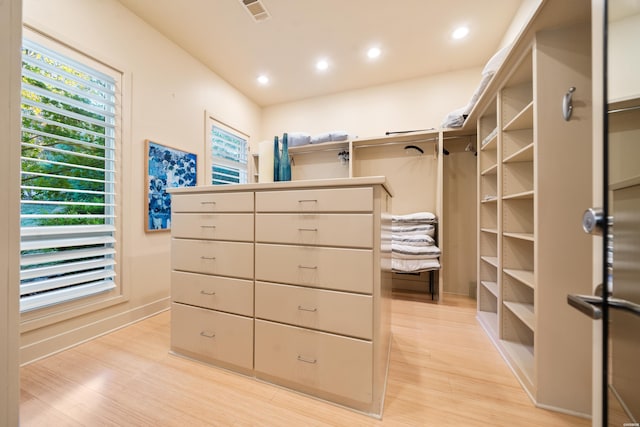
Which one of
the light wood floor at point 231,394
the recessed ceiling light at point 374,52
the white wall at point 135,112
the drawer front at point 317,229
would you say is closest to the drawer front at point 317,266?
the drawer front at point 317,229

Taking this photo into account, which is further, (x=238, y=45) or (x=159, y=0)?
(x=238, y=45)

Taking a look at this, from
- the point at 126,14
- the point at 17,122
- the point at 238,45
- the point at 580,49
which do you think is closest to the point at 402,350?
the point at 580,49

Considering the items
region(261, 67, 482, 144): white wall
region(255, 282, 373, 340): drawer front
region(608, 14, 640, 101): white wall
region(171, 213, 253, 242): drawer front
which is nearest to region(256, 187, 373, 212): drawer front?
region(171, 213, 253, 242): drawer front

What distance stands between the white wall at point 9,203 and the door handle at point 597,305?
4.16 ft

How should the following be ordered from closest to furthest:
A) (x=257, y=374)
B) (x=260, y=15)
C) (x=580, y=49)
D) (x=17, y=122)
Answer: (x=17, y=122) < (x=580, y=49) < (x=257, y=374) < (x=260, y=15)

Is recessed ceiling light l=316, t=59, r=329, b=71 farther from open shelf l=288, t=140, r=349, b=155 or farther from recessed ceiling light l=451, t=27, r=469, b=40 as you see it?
recessed ceiling light l=451, t=27, r=469, b=40

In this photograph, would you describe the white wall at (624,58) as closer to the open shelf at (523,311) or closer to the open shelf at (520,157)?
the open shelf at (520,157)

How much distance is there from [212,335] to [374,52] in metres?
2.98

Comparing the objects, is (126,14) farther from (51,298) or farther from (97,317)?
(97,317)

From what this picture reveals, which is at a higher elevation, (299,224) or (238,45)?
(238,45)

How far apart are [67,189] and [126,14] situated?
1577 millimetres

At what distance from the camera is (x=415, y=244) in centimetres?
253

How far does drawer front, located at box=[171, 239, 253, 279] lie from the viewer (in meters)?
1.27

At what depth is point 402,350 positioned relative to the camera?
1594 mm
